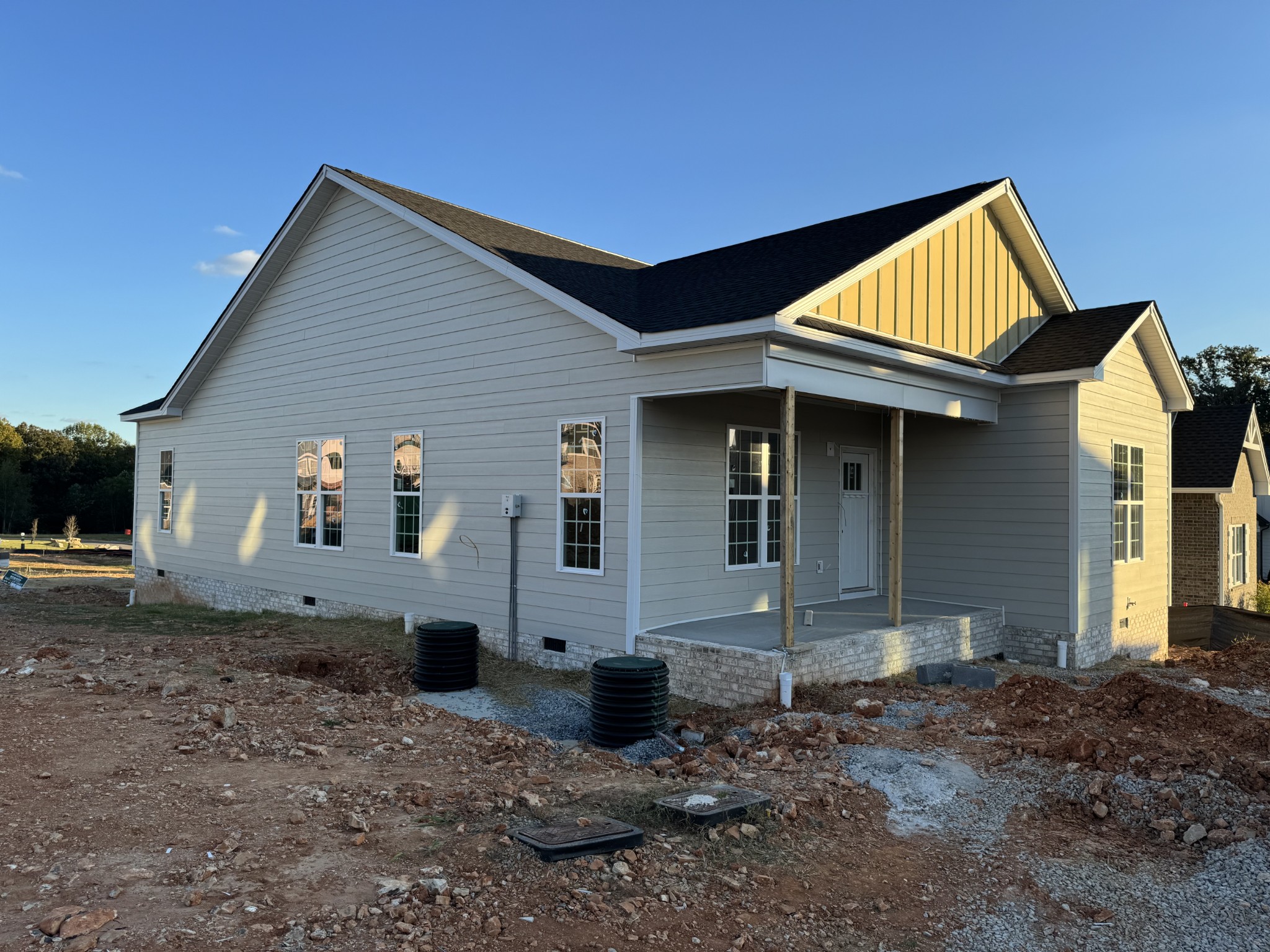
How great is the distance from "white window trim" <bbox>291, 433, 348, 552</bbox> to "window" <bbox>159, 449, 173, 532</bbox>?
17.6 ft

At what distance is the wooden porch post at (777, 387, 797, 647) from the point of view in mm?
8961

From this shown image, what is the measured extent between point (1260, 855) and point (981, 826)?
57.5 inches

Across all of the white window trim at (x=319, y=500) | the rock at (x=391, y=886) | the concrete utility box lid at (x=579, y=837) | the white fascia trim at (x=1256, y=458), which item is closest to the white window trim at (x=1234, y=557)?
the white fascia trim at (x=1256, y=458)

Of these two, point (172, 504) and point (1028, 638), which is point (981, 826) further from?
point (172, 504)

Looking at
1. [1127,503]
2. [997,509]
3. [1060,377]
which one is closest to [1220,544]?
A: [1127,503]

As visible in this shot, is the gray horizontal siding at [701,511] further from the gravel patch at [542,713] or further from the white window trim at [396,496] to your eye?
the white window trim at [396,496]

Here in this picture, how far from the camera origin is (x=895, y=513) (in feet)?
35.6

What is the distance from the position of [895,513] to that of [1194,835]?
227 inches

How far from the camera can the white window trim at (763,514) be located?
1137 centimetres

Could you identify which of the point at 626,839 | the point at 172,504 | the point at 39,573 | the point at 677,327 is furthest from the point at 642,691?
the point at 39,573

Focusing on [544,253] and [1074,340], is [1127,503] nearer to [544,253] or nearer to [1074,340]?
[1074,340]

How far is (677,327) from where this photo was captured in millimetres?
9508

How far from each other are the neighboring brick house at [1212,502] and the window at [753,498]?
39.1ft

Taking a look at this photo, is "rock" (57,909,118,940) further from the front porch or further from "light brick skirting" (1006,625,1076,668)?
"light brick skirting" (1006,625,1076,668)
